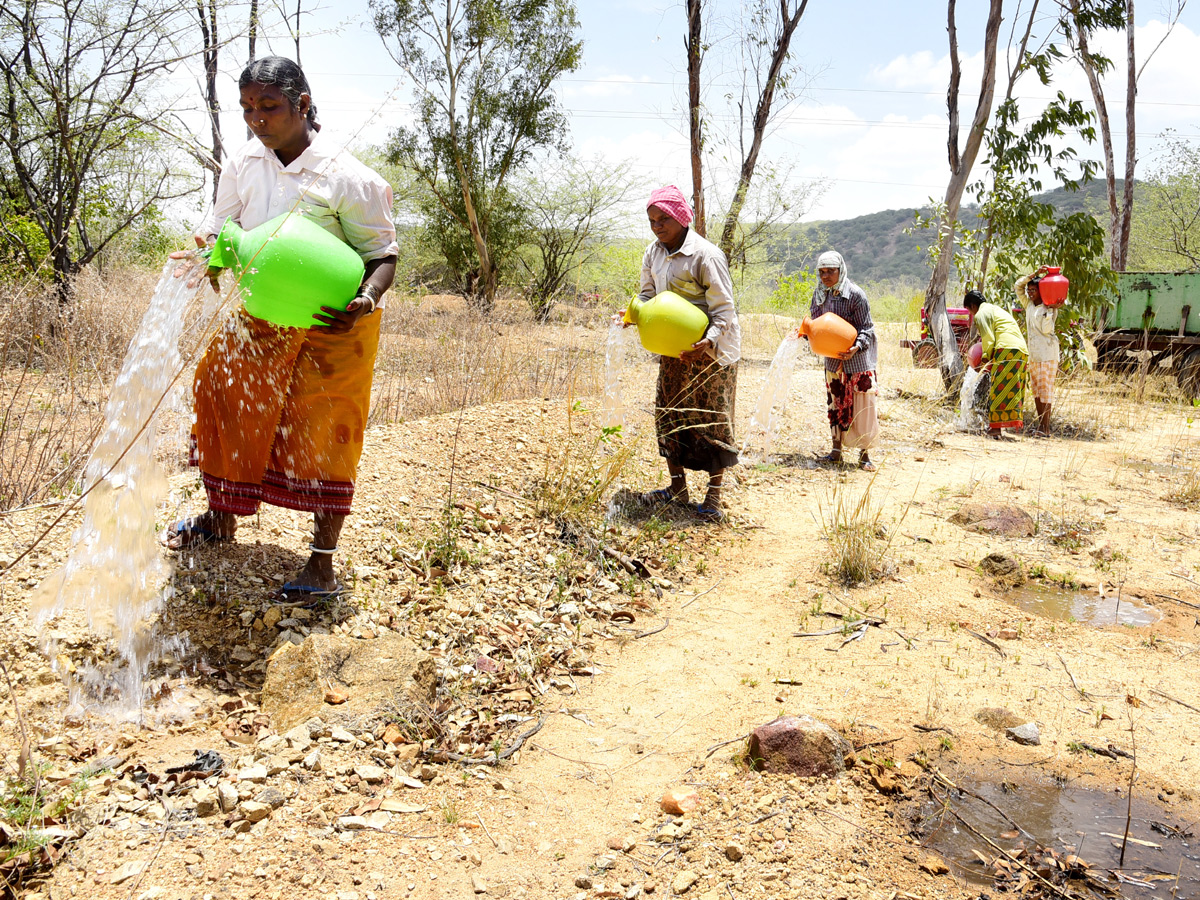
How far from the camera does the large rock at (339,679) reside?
2467 millimetres

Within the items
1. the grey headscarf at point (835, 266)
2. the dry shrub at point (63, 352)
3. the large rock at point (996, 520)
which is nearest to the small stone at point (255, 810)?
the dry shrub at point (63, 352)

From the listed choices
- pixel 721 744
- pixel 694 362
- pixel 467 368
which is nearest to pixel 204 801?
pixel 721 744

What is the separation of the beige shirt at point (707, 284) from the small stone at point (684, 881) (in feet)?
8.94

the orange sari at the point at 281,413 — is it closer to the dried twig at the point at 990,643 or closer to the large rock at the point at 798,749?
the large rock at the point at 798,749

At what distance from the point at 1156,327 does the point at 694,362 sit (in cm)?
938

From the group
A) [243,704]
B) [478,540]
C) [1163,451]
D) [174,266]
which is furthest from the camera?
[1163,451]

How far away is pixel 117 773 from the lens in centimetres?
216

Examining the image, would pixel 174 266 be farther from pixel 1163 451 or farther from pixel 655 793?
pixel 1163 451

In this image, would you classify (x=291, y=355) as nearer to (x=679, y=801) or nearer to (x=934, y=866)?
(x=679, y=801)

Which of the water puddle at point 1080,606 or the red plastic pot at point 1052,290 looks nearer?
the water puddle at point 1080,606

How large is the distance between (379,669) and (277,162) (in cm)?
166

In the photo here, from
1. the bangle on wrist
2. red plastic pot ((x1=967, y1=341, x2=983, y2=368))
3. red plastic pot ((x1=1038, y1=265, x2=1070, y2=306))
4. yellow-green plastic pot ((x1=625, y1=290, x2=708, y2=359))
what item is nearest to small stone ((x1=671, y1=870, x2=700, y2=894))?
the bangle on wrist

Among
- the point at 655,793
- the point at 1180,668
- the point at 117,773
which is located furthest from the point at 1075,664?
the point at 117,773

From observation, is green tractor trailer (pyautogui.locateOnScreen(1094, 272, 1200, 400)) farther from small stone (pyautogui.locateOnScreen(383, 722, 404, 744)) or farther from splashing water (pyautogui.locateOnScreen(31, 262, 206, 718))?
splashing water (pyautogui.locateOnScreen(31, 262, 206, 718))
